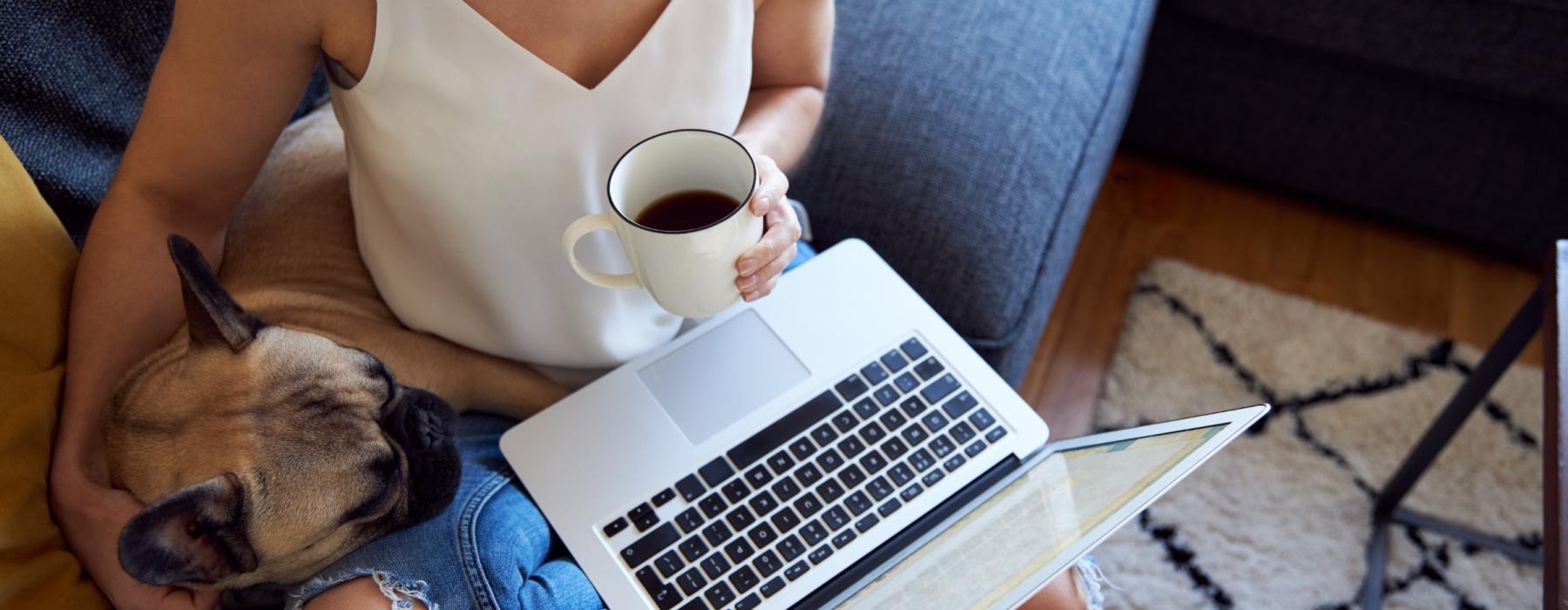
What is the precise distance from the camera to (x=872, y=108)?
4.15ft

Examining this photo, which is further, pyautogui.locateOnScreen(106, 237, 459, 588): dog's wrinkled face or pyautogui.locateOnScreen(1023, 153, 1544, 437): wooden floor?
pyautogui.locateOnScreen(1023, 153, 1544, 437): wooden floor

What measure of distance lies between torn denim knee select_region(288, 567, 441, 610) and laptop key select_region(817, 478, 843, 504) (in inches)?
12.8

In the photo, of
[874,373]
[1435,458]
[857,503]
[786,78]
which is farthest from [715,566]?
[1435,458]

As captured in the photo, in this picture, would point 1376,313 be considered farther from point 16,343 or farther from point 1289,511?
point 16,343

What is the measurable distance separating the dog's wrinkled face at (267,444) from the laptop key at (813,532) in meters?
0.29

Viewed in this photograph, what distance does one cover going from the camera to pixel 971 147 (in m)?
1.23

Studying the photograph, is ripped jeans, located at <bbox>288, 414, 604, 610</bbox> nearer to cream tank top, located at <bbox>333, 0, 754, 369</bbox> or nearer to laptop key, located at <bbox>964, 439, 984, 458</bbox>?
cream tank top, located at <bbox>333, 0, 754, 369</bbox>

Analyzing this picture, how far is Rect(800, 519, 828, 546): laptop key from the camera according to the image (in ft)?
2.94

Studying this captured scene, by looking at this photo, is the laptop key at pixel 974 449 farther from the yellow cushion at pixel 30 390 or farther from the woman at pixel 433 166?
the yellow cushion at pixel 30 390

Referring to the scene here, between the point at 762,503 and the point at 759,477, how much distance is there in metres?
0.02

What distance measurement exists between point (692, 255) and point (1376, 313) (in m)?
1.45

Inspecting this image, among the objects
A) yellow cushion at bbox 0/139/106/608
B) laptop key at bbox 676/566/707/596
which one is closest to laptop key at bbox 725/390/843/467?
laptop key at bbox 676/566/707/596

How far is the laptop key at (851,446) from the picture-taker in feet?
3.10

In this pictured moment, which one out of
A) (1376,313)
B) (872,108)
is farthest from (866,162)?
(1376,313)
